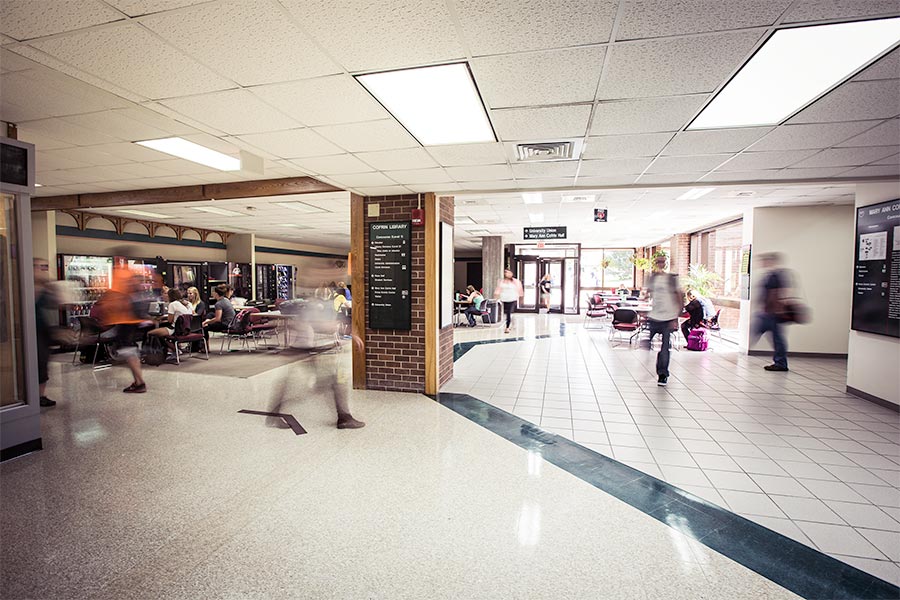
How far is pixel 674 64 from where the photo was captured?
7.17ft

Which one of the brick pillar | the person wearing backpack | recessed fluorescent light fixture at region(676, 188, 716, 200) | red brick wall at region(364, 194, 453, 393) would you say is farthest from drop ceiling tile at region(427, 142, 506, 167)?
the brick pillar

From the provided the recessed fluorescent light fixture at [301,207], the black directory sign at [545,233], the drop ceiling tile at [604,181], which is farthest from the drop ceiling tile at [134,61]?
the black directory sign at [545,233]

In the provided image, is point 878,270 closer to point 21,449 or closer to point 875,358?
point 875,358

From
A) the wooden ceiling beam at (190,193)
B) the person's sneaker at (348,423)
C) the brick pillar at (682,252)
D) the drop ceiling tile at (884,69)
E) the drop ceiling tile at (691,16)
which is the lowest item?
the person's sneaker at (348,423)

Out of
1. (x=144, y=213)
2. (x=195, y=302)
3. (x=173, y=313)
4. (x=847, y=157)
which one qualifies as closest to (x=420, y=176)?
(x=847, y=157)

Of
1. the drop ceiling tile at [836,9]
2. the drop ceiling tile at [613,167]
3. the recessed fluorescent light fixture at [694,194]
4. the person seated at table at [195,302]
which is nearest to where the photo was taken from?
the drop ceiling tile at [836,9]

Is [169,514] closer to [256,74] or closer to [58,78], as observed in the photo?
[256,74]

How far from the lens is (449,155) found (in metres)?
3.73

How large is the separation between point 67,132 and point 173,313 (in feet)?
12.3

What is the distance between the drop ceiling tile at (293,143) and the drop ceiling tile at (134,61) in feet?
2.34

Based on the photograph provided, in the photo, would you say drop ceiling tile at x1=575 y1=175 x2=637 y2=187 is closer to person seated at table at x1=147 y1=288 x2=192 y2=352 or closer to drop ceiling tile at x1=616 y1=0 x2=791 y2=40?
drop ceiling tile at x1=616 y1=0 x2=791 y2=40

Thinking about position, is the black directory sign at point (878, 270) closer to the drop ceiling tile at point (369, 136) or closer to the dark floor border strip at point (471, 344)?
the drop ceiling tile at point (369, 136)

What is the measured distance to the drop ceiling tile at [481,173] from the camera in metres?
4.15

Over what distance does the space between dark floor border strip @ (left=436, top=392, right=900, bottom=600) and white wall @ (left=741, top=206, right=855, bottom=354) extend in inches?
218
